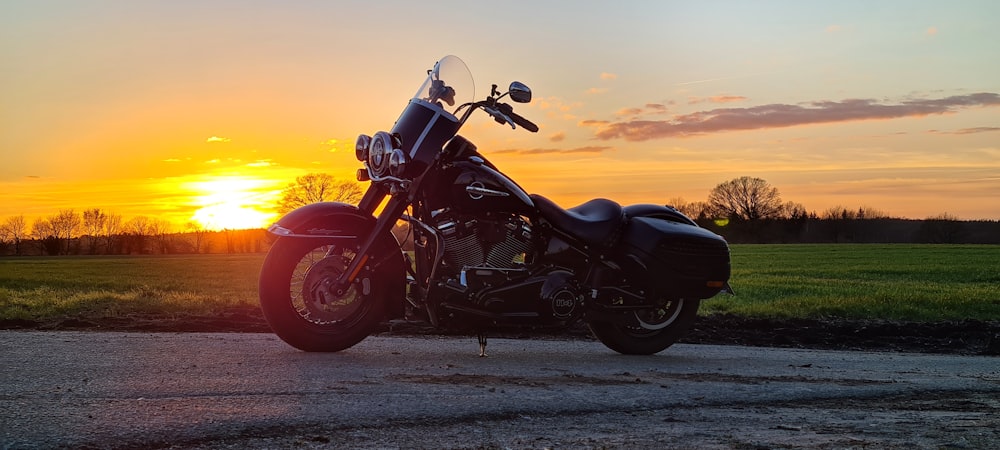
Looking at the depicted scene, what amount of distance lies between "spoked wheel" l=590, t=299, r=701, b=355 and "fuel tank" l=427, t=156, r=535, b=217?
1484 mm

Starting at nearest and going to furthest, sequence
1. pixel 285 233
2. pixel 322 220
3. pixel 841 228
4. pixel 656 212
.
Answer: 1. pixel 285 233
2. pixel 322 220
3. pixel 656 212
4. pixel 841 228

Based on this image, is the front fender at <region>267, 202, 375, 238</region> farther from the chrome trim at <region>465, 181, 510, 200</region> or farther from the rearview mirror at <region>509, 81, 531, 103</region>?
the rearview mirror at <region>509, 81, 531, 103</region>

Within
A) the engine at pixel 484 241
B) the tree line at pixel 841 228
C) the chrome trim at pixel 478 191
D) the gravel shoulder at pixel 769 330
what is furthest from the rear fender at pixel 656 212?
the tree line at pixel 841 228

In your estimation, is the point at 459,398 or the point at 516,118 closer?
the point at 459,398

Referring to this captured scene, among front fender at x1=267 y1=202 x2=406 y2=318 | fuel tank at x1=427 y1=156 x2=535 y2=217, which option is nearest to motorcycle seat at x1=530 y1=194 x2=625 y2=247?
fuel tank at x1=427 y1=156 x2=535 y2=217

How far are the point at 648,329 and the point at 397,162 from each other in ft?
8.84

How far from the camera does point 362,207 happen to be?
673 centimetres

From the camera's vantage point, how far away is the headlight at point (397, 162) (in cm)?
634

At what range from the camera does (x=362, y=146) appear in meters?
6.63

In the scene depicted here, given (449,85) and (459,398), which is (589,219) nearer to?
(449,85)

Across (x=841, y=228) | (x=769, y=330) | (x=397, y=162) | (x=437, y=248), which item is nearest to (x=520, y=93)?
(x=397, y=162)

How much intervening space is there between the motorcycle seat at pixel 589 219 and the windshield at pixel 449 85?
3.24ft

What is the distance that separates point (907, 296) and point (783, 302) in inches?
122

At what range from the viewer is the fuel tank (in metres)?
6.52
